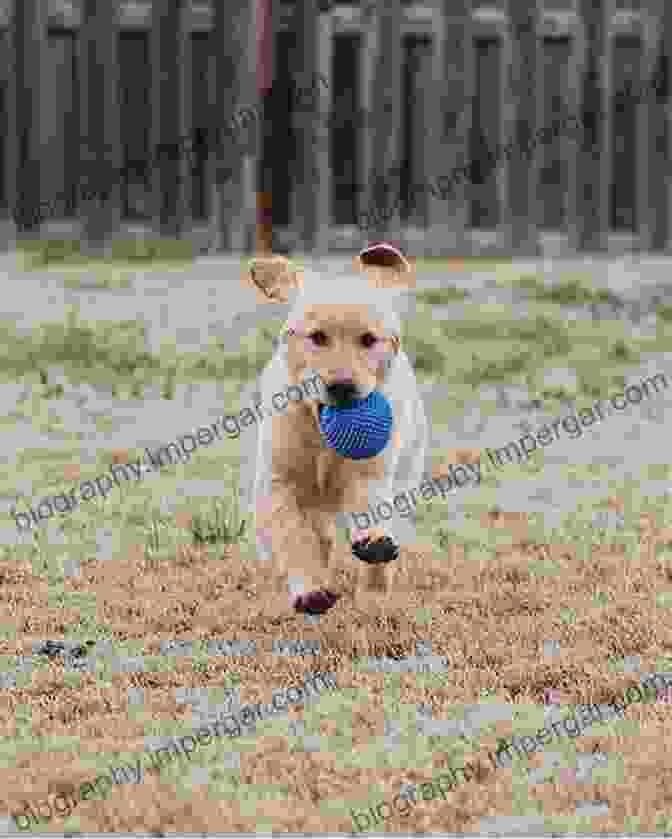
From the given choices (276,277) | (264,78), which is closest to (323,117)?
(264,78)

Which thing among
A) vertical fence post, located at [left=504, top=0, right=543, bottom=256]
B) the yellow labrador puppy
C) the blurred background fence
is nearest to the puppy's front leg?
the yellow labrador puppy

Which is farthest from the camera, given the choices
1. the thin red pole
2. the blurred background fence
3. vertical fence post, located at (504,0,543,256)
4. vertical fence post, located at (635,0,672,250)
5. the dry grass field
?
vertical fence post, located at (635,0,672,250)

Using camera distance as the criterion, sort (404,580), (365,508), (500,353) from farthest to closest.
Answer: (500,353) → (404,580) → (365,508)

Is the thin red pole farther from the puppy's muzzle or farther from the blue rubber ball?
the puppy's muzzle

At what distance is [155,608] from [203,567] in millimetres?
608

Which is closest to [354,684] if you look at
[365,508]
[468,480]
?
[365,508]

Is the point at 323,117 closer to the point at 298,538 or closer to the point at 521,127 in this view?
the point at 521,127

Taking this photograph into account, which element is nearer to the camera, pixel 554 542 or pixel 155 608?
pixel 155 608

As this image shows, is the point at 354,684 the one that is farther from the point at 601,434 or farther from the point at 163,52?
the point at 163,52

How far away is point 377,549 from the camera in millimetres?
4645

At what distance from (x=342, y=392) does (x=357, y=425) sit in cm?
16

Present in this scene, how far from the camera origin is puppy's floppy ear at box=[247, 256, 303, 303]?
4922 mm

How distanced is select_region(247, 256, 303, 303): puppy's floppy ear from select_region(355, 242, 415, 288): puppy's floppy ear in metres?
0.23

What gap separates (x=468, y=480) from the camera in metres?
7.69
